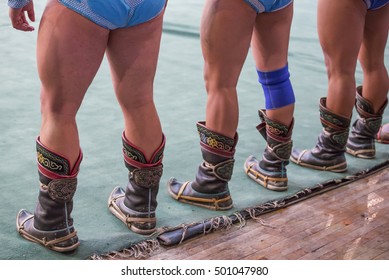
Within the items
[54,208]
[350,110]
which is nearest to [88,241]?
[54,208]

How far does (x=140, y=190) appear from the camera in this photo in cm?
237

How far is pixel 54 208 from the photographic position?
217cm

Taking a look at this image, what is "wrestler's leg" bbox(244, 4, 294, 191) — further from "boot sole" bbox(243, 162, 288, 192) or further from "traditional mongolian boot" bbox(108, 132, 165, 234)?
"traditional mongolian boot" bbox(108, 132, 165, 234)

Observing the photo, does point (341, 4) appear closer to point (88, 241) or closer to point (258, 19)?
point (258, 19)

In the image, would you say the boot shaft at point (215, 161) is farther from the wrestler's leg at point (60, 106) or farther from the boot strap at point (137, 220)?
the wrestler's leg at point (60, 106)

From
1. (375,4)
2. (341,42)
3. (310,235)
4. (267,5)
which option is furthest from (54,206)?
(375,4)

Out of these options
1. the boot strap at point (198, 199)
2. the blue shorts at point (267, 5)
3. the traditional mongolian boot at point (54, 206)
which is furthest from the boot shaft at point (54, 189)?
the blue shorts at point (267, 5)

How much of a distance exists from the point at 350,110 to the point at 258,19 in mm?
621

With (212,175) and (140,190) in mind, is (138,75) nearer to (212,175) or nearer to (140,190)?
(140,190)

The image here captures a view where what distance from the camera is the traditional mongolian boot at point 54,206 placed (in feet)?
6.97

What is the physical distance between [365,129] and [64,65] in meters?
1.59

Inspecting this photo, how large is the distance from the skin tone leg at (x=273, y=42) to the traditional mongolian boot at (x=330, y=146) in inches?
11.0

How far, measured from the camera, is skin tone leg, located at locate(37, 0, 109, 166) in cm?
199

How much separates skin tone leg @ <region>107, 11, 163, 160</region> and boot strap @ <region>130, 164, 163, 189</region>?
0.04m
